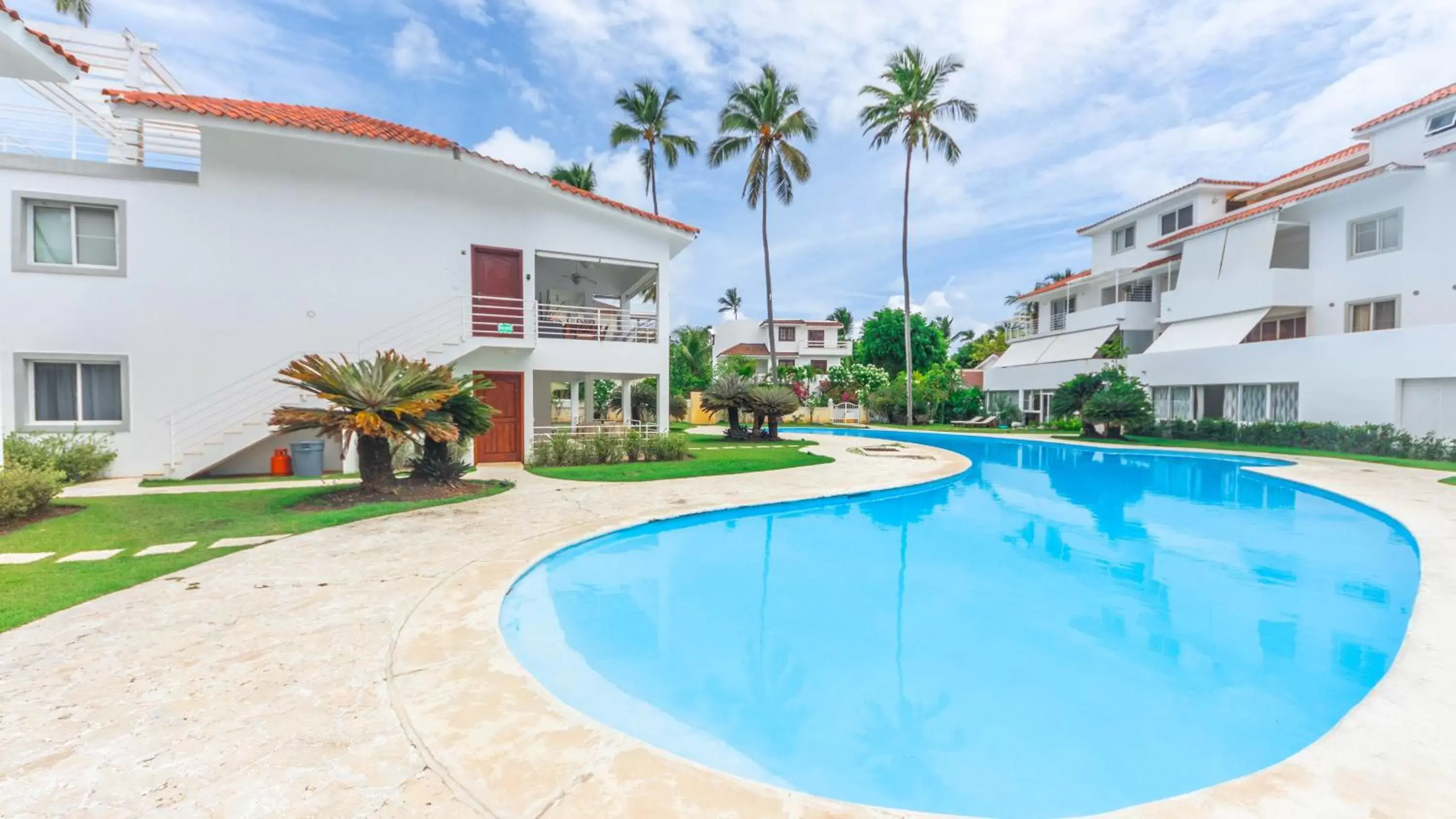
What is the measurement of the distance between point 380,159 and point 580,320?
6.85 metres

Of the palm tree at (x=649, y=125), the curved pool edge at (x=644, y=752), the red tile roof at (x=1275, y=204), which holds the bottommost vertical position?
the curved pool edge at (x=644, y=752)

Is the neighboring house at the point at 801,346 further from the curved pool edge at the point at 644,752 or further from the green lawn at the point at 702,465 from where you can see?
the curved pool edge at the point at 644,752

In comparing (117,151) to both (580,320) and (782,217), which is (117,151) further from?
(782,217)

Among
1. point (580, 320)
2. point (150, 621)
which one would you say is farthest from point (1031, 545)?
point (580, 320)

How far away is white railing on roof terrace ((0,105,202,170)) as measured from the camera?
12.7 meters

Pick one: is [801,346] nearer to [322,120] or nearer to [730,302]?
[730,302]

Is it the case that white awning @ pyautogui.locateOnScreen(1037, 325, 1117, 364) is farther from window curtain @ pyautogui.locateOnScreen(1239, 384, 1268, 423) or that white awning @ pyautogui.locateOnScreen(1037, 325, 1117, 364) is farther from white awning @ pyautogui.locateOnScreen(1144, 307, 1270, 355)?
window curtain @ pyautogui.locateOnScreen(1239, 384, 1268, 423)

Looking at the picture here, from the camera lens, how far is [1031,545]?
9.21 m

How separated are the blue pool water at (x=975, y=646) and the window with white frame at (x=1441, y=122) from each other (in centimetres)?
1907

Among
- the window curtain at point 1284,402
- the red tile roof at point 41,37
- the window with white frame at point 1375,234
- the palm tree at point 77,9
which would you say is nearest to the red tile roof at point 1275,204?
the window with white frame at point 1375,234

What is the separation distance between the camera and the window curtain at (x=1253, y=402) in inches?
909

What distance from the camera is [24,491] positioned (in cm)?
813

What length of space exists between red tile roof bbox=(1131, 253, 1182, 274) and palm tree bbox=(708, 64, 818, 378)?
18.5m

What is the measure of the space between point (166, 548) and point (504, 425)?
9137 millimetres
